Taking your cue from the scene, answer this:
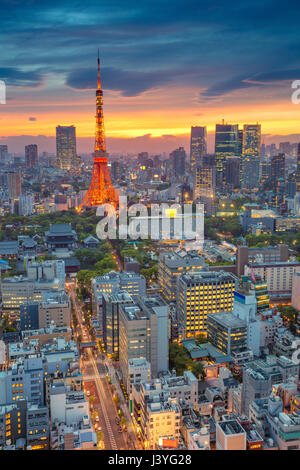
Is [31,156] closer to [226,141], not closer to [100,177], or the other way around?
[226,141]

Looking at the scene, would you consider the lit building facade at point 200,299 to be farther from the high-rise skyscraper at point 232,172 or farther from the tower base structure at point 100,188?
the high-rise skyscraper at point 232,172

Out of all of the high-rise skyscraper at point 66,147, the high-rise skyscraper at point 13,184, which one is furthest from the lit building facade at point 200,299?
the high-rise skyscraper at point 66,147

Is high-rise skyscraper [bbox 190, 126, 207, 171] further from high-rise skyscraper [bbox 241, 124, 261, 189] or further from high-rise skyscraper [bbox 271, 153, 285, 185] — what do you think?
high-rise skyscraper [bbox 271, 153, 285, 185]

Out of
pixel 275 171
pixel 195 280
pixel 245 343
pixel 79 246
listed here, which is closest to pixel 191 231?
pixel 79 246

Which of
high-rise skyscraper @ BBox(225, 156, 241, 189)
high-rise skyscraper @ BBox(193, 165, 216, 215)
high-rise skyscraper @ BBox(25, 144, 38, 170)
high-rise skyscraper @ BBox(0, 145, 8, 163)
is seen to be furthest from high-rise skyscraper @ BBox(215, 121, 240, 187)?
high-rise skyscraper @ BBox(0, 145, 8, 163)

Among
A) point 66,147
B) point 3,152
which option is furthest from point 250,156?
point 3,152

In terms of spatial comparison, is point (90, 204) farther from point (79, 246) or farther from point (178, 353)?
point (178, 353)
